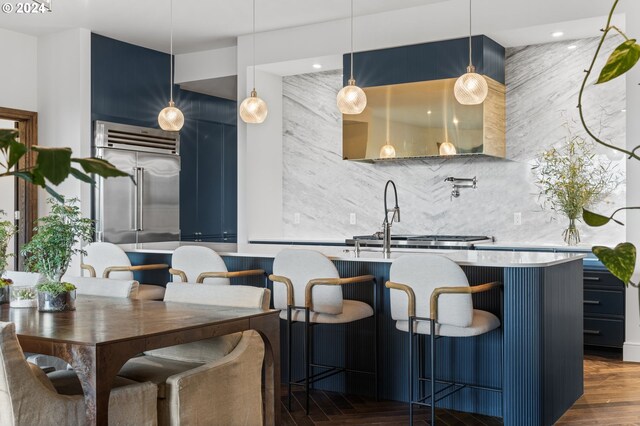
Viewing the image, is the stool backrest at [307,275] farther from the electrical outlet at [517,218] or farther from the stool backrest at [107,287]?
the electrical outlet at [517,218]

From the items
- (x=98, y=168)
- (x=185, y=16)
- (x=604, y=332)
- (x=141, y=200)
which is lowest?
(x=604, y=332)

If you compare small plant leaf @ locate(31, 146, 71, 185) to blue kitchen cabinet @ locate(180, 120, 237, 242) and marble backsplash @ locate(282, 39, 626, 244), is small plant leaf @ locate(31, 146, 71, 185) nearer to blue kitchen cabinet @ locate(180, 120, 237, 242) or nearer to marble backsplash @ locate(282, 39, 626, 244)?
marble backsplash @ locate(282, 39, 626, 244)

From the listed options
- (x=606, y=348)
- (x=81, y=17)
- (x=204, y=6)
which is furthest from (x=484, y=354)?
(x=81, y=17)

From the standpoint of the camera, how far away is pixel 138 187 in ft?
23.7

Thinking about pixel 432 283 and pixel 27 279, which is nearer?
pixel 432 283

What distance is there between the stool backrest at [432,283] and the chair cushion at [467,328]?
0.04 meters

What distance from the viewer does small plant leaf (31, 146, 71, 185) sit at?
0.74m

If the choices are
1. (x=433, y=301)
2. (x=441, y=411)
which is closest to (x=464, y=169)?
(x=441, y=411)

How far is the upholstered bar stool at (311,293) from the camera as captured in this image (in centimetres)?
385

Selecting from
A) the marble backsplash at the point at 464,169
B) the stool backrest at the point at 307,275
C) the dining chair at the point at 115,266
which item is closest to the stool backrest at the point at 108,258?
the dining chair at the point at 115,266

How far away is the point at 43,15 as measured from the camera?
625 cm

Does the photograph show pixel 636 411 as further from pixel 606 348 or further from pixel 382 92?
pixel 382 92

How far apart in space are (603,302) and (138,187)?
4.59 meters

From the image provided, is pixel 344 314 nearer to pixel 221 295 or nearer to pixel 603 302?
pixel 221 295
